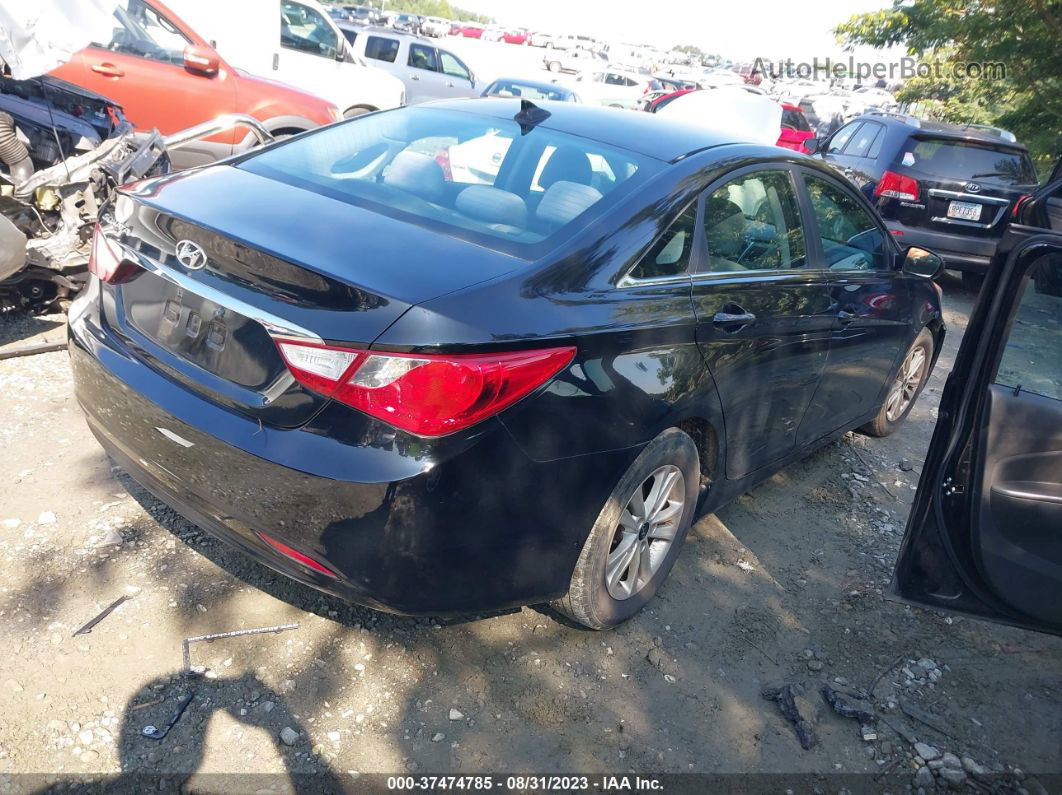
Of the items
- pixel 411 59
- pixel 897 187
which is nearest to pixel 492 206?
pixel 897 187

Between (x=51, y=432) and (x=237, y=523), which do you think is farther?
(x=51, y=432)

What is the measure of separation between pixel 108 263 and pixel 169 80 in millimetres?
5283

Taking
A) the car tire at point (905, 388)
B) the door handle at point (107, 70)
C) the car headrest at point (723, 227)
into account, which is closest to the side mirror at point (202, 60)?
the door handle at point (107, 70)

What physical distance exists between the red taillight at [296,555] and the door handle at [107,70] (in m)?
6.08

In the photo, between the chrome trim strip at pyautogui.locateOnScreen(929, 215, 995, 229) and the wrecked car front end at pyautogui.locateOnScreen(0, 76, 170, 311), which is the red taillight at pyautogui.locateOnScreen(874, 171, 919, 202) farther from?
the wrecked car front end at pyautogui.locateOnScreen(0, 76, 170, 311)

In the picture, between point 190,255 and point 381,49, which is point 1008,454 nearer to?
point 190,255

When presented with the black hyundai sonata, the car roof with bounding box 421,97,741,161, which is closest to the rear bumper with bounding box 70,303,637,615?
the black hyundai sonata

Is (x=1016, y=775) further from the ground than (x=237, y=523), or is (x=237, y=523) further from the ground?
(x=237, y=523)

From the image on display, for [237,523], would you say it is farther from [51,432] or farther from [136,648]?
[51,432]

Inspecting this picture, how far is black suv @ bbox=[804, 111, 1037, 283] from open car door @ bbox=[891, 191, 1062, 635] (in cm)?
684

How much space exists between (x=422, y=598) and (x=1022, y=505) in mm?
1735

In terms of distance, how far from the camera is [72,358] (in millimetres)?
2877

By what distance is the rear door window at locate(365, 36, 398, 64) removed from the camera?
57.5ft

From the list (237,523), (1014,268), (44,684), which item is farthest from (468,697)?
(1014,268)
